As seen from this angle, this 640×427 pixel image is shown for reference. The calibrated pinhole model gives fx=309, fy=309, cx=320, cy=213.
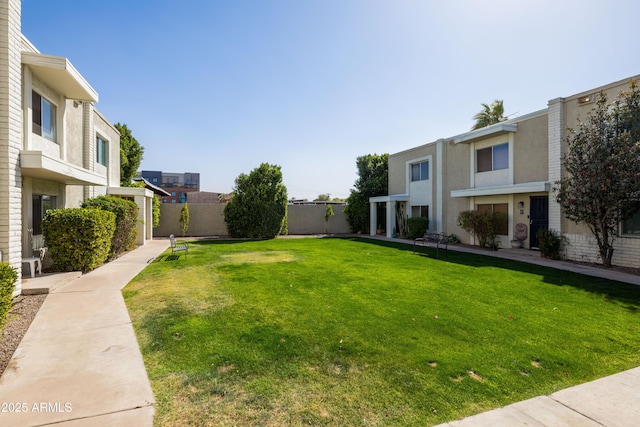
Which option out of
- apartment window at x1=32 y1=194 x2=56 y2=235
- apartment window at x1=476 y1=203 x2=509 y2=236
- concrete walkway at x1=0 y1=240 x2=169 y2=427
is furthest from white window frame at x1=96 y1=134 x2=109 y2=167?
apartment window at x1=476 y1=203 x2=509 y2=236

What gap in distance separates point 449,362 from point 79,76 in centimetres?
1139

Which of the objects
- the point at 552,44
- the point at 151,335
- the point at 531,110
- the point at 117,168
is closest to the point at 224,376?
the point at 151,335

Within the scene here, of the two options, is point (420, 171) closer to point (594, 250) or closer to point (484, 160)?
point (484, 160)

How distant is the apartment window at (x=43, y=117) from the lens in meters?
8.39

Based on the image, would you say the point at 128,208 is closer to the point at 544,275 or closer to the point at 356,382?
the point at 356,382

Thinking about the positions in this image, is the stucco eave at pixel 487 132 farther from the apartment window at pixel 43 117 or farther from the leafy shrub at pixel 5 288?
the apartment window at pixel 43 117

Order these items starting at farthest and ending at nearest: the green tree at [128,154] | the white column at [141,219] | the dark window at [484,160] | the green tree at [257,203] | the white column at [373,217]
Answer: the white column at [373,217] < the green tree at [128,154] < the green tree at [257,203] < the white column at [141,219] < the dark window at [484,160]

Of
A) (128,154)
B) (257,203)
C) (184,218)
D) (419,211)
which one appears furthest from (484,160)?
(128,154)

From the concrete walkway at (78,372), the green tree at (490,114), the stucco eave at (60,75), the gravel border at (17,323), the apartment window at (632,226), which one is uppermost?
the green tree at (490,114)

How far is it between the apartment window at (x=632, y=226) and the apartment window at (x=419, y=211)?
31.9 ft

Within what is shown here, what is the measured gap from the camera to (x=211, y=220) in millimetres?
22203

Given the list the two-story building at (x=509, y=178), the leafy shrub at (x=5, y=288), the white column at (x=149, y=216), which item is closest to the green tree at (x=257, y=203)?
the white column at (x=149, y=216)

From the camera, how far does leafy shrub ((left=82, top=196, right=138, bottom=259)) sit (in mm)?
10734

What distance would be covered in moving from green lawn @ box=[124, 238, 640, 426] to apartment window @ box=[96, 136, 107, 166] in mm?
9003
